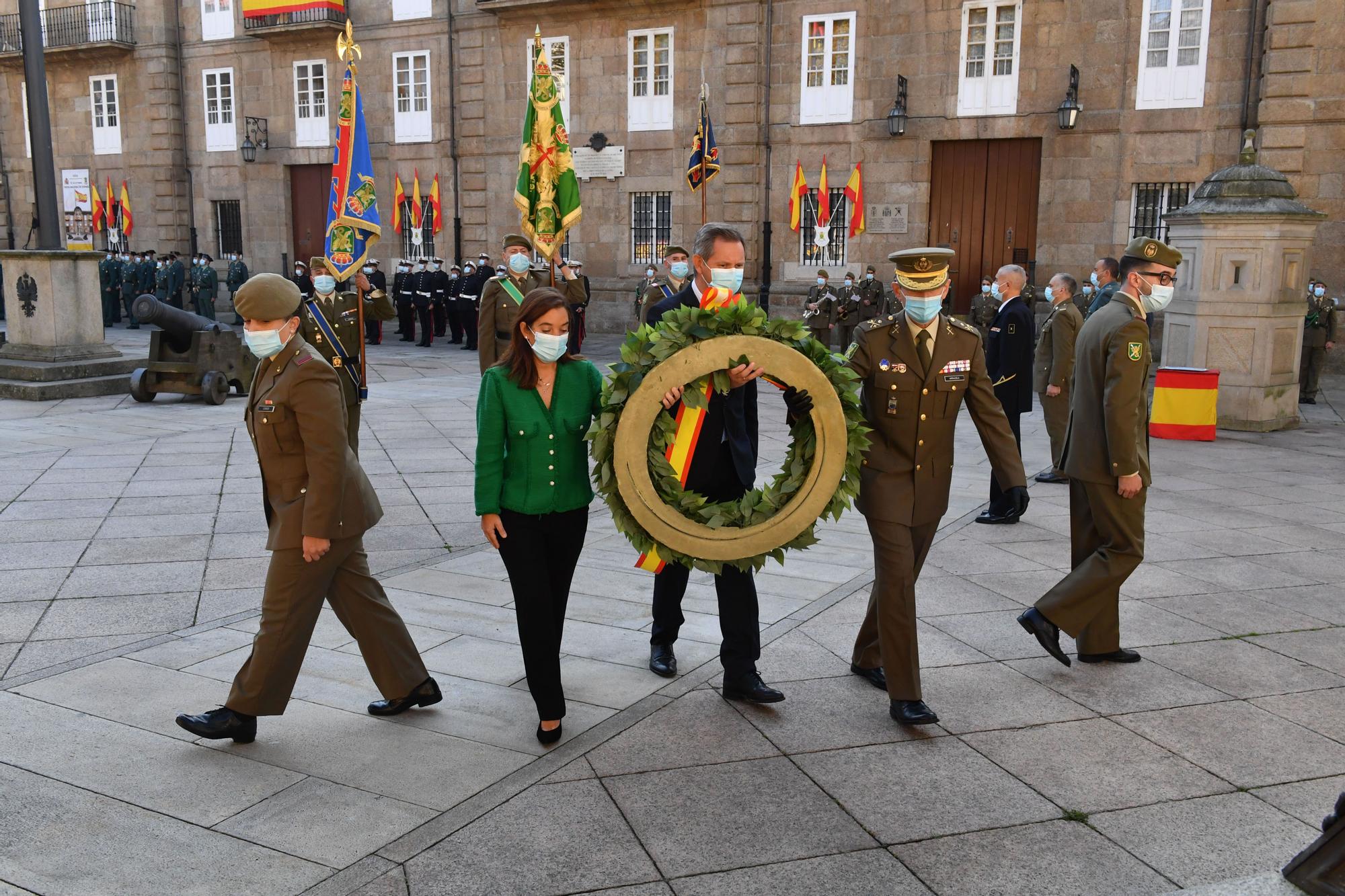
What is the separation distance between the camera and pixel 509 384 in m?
4.16

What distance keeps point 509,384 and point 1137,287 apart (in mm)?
3012

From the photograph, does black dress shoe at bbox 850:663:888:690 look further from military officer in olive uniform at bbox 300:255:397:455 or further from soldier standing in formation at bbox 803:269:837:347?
soldier standing in formation at bbox 803:269:837:347

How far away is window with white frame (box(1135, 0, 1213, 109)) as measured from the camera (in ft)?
61.6

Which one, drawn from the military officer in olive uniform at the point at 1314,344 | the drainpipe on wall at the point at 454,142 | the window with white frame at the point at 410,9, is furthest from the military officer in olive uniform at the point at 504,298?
the window with white frame at the point at 410,9

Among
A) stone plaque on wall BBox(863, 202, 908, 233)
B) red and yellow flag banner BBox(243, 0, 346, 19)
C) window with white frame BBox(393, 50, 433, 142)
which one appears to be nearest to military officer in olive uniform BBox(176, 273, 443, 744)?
stone plaque on wall BBox(863, 202, 908, 233)

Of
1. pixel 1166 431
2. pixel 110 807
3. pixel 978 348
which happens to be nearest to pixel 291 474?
pixel 110 807

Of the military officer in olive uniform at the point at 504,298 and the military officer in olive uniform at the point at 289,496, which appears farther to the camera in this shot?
the military officer in olive uniform at the point at 504,298

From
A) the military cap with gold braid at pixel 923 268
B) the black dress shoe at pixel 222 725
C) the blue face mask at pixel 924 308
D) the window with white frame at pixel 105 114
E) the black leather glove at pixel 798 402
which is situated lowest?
the black dress shoe at pixel 222 725

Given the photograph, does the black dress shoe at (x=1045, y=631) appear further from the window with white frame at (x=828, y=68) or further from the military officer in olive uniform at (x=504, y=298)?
the window with white frame at (x=828, y=68)

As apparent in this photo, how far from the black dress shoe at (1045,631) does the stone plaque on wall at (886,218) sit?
17.2 metres

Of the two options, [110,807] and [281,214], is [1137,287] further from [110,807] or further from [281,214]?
[281,214]

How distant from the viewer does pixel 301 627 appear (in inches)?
165

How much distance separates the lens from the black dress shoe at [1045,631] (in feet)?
16.7

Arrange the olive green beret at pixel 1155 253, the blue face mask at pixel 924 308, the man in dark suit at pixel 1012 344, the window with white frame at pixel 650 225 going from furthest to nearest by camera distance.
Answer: the window with white frame at pixel 650 225, the man in dark suit at pixel 1012 344, the olive green beret at pixel 1155 253, the blue face mask at pixel 924 308
